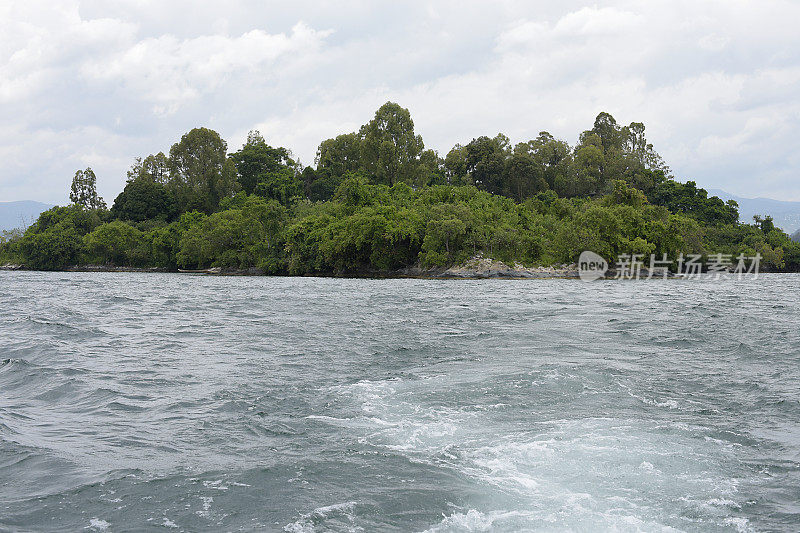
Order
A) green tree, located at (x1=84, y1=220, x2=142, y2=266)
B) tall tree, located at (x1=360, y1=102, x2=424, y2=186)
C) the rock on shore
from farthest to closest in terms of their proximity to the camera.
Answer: tall tree, located at (x1=360, y1=102, x2=424, y2=186), green tree, located at (x1=84, y1=220, x2=142, y2=266), the rock on shore

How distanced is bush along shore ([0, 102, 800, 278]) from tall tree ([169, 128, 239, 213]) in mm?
195

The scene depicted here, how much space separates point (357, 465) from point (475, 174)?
80450 mm

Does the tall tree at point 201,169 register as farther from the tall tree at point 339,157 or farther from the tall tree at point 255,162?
the tall tree at point 339,157

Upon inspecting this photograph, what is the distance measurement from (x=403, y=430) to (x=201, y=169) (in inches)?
3450

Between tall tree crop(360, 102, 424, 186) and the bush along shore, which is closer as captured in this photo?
the bush along shore

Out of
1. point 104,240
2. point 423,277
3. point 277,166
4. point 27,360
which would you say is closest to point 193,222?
point 104,240

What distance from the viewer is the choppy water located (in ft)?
17.0

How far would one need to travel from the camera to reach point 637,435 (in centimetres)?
707

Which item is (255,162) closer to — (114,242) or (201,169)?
(201,169)

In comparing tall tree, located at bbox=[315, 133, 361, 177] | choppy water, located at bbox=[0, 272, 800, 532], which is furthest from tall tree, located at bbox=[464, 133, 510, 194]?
choppy water, located at bbox=[0, 272, 800, 532]

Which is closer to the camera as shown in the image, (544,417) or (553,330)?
(544,417)

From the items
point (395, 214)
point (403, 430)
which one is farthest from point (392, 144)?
point (403, 430)

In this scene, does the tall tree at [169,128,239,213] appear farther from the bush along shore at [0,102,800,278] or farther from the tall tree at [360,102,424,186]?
the tall tree at [360,102,424,186]

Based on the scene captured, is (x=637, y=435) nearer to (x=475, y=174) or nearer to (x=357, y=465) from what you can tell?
(x=357, y=465)
